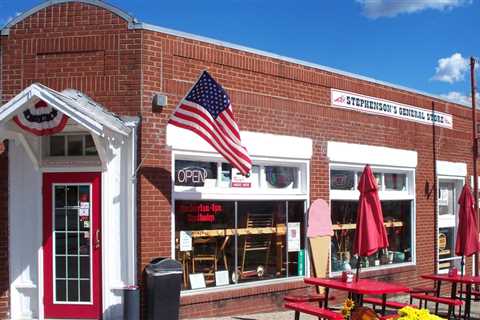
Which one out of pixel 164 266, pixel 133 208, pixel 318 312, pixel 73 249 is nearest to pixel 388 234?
pixel 318 312

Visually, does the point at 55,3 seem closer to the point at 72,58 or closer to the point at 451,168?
the point at 72,58

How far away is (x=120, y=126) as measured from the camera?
376 inches

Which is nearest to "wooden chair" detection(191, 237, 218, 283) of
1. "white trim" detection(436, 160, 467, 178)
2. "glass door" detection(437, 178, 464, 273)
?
"glass door" detection(437, 178, 464, 273)

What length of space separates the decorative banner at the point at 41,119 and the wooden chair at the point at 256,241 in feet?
12.7

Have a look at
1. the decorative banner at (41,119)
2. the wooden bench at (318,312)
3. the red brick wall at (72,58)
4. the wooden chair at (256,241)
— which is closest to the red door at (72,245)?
the red brick wall at (72,58)

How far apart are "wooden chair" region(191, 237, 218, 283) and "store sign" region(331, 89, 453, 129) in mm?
4082

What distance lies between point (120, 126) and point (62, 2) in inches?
89.7

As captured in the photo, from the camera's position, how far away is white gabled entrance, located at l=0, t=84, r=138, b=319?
9.88 meters

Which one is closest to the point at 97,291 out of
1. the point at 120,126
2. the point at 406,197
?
the point at 120,126

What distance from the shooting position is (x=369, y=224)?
10039 millimetres

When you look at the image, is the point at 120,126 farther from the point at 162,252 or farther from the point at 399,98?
the point at 399,98

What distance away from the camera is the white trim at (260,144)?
33.8ft

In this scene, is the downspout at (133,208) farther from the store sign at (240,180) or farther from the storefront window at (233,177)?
the store sign at (240,180)

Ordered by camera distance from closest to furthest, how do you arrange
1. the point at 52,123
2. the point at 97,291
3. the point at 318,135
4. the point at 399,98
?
A: the point at 52,123, the point at 97,291, the point at 318,135, the point at 399,98
